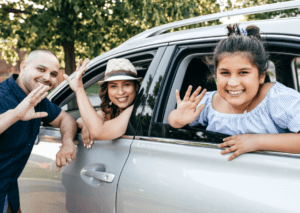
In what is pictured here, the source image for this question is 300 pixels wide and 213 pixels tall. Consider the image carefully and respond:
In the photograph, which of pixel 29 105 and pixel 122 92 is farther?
pixel 122 92

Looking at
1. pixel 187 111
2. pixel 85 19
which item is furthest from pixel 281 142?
pixel 85 19

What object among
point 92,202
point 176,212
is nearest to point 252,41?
point 176,212

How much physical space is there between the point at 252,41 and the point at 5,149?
1.69 metres

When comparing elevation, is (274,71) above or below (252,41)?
below

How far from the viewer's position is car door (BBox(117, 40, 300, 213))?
3.81 feet

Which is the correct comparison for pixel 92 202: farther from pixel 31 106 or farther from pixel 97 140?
pixel 31 106

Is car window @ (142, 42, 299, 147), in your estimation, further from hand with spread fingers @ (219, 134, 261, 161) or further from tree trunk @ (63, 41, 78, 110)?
tree trunk @ (63, 41, 78, 110)

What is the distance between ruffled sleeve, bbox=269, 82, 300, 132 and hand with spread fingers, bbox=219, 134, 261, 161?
176mm

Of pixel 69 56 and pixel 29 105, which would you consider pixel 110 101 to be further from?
pixel 69 56

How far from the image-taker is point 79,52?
866 centimetres

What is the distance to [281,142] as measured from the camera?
4.05 feet

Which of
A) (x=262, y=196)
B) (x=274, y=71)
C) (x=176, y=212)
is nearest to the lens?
(x=262, y=196)

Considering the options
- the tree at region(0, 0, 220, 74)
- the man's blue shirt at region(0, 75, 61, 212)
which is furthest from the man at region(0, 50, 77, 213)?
the tree at region(0, 0, 220, 74)

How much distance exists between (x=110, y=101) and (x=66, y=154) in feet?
2.09
